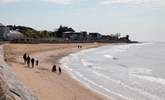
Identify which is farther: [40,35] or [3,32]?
[40,35]

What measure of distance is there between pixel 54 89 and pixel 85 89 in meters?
2.66

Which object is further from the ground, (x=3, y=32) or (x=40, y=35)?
(x=3, y=32)

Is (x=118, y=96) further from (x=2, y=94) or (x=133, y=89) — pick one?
(x=2, y=94)

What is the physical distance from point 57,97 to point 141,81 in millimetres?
12184

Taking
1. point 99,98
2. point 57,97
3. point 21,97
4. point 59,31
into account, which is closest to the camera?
point 21,97

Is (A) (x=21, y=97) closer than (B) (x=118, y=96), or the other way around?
(A) (x=21, y=97)

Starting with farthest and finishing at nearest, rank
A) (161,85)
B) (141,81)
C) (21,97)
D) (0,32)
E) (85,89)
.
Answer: (0,32), (141,81), (161,85), (85,89), (21,97)

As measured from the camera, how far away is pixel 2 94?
436cm

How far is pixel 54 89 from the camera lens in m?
20.8

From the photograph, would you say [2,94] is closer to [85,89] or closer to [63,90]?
[63,90]

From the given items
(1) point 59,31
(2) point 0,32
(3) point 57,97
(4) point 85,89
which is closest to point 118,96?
(4) point 85,89

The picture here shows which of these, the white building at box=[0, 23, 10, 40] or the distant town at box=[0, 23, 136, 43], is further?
the distant town at box=[0, 23, 136, 43]

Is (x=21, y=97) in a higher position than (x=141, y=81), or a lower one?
higher

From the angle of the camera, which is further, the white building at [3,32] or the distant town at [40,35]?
the distant town at [40,35]
